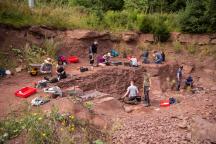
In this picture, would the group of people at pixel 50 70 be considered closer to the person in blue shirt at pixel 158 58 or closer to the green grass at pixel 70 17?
the green grass at pixel 70 17

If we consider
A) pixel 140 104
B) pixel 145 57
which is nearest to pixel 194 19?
pixel 145 57

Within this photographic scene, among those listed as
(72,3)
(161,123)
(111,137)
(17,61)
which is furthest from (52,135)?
(72,3)

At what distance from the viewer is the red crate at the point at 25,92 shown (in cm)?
1463

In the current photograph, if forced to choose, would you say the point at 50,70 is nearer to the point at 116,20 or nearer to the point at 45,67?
the point at 45,67

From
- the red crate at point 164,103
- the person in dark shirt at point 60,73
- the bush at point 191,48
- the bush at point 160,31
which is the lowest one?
the red crate at point 164,103

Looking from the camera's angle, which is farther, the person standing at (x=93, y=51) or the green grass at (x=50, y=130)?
the person standing at (x=93, y=51)

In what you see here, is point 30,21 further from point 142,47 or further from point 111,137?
point 111,137

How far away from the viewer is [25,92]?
1479 centimetres

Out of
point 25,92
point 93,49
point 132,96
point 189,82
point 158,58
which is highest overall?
point 93,49

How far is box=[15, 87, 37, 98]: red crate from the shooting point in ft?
48.0

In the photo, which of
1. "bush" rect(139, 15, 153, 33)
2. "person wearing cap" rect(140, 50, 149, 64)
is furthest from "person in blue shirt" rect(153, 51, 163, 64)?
"bush" rect(139, 15, 153, 33)

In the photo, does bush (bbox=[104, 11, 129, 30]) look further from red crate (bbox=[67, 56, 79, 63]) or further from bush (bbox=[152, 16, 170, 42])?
red crate (bbox=[67, 56, 79, 63])

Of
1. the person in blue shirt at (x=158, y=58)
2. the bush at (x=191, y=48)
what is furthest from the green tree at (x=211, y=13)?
the person in blue shirt at (x=158, y=58)

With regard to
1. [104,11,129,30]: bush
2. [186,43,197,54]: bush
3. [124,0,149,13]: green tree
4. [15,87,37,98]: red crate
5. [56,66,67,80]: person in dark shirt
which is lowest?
[15,87,37,98]: red crate
